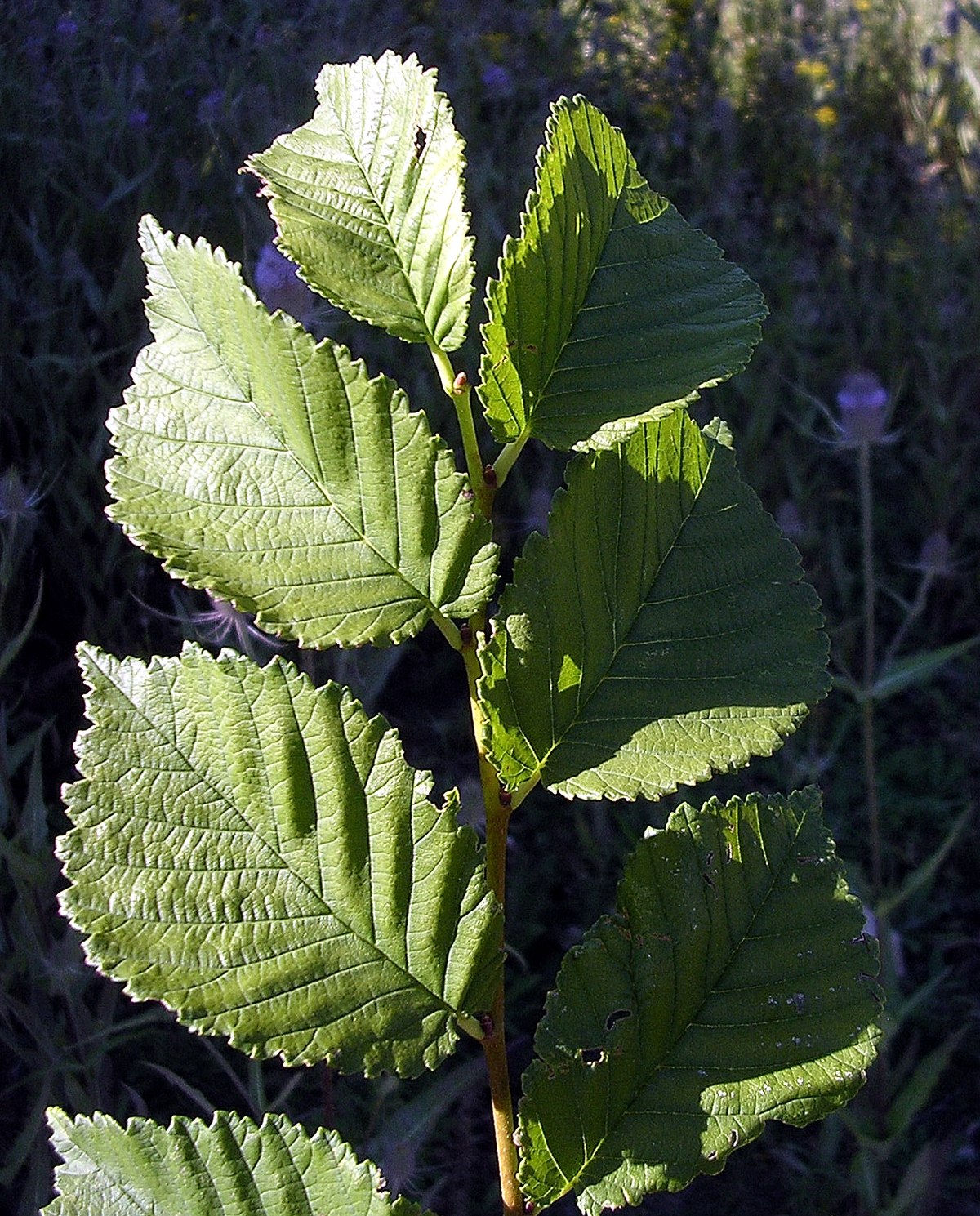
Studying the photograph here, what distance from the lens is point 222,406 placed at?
36cm

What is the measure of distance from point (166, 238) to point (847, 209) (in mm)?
2644

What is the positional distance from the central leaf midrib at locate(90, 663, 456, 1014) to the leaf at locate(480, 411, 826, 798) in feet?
0.17

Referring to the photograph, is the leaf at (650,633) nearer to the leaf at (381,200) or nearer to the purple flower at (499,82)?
the leaf at (381,200)

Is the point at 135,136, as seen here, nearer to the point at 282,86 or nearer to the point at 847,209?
the point at 282,86

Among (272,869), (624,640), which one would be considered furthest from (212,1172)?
(624,640)

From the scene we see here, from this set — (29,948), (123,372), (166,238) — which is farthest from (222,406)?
(123,372)

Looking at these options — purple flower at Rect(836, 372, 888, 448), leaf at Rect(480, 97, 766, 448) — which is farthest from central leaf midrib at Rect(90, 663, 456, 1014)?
purple flower at Rect(836, 372, 888, 448)

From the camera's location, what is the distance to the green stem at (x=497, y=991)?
Result: 1.18 feet

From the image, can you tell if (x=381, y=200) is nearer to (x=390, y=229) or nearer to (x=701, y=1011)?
(x=390, y=229)

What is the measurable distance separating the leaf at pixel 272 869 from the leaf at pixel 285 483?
25mm

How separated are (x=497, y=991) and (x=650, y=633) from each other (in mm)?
113

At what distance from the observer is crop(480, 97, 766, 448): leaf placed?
1.14ft

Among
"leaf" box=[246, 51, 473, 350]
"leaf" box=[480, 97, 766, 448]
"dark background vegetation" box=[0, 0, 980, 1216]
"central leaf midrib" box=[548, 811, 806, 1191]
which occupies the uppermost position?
"leaf" box=[246, 51, 473, 350]

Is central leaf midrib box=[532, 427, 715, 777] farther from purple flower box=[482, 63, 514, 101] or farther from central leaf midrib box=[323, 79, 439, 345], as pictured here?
purple flower box=[482, 63, 514, 101]
